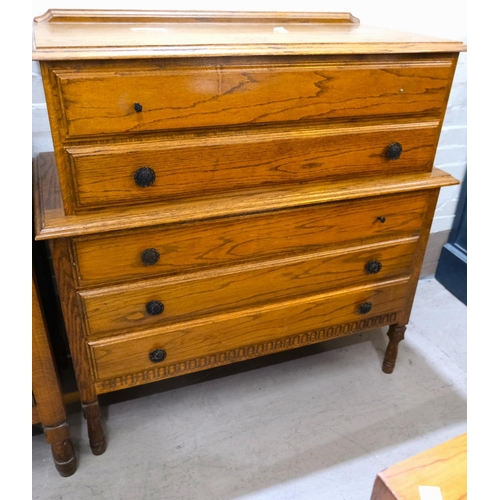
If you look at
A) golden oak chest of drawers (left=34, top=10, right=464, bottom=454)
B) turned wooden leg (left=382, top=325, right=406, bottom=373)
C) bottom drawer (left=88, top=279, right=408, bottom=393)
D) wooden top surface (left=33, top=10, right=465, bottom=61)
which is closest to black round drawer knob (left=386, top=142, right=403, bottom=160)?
golden oak chest of drawers (left=34, top=10, right=464, bottom=454)

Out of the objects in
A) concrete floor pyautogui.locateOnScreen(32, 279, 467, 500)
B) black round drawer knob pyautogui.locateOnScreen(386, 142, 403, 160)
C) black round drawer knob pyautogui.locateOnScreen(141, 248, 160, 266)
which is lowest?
concrete floor pyautogui.locateOnScreen(32, 279, 467, 500)

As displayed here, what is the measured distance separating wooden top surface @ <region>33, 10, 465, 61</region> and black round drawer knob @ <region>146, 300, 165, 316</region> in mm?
665

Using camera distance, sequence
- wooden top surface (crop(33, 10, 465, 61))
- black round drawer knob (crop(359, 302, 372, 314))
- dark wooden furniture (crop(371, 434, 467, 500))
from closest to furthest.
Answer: dark wooden furniture (crop(371, 434, 467, 500))
wooden top surface (crop(33, 10, 465, 61))
black round drawer knob (crop(359, 302, 372, 314))

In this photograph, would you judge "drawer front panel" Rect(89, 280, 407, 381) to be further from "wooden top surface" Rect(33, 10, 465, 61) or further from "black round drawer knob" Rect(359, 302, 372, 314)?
"wooden top surface" Rect(33, 10, 465, 61)

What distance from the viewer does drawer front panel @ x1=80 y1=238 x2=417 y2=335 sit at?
1.37m

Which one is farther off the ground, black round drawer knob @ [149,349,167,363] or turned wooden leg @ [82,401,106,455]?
black round drawer knob @ [149,349,167,363]

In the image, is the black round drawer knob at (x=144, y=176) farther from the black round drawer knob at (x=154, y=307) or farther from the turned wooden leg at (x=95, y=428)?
the turned wooden leg at (x=95, y=428)

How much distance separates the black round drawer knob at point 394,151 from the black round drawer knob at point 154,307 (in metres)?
0.81

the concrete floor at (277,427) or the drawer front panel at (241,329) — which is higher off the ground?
the drawer front panel at (241,329)

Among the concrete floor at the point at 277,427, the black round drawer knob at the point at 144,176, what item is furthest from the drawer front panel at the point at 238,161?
the concrete floor at the point at 277,427

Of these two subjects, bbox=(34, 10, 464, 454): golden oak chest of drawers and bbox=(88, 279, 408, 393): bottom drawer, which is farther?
bbox=(88, 279, 408, 393): bottom drawer

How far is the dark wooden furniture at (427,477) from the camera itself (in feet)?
3.14

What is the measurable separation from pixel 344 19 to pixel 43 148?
117 cm

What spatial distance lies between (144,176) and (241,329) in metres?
0.61
